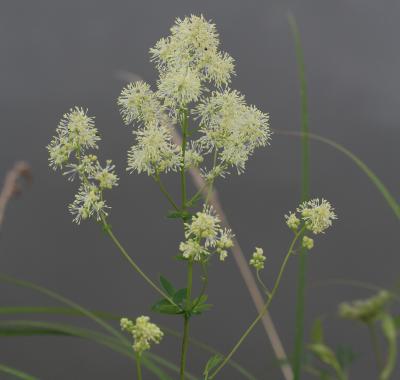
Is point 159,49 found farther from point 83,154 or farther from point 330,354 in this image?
point 330,354

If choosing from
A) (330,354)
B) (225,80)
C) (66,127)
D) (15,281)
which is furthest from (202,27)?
(330,354)

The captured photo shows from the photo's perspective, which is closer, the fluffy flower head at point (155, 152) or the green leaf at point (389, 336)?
the green leaf at point (389, 336)

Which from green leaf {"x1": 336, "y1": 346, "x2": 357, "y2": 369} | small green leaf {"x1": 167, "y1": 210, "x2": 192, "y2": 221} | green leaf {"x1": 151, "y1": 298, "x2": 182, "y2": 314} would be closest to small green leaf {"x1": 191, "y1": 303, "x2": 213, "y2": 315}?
green leaf {"x1": 151, "y1": 298, "x2": 182, "y2": 314}

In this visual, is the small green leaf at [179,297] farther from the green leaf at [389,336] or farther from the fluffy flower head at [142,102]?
the green leaf at [389,336]

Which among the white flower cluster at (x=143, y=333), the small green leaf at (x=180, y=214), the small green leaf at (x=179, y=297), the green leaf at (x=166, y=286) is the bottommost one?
the white flower cluster at (x=143, y=333)

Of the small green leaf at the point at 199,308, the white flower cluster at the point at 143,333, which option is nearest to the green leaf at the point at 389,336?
the white flower cluster at the point at 143,333

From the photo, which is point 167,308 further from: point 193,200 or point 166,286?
point 193,200

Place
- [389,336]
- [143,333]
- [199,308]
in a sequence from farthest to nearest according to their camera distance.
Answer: [199,308] < [143,333] < [389,336]

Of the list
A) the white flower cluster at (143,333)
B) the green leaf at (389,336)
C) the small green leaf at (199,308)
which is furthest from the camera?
the small green leaf at (199,308)

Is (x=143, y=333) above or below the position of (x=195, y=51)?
below

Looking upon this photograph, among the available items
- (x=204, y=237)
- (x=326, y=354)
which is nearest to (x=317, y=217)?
(x=204, y=237)

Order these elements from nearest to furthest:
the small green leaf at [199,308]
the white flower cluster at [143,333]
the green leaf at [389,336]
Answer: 1. the green leaf at [389,336]
2. the white flower cluster at [143,333]
3. the small green leaf at [199,308]
